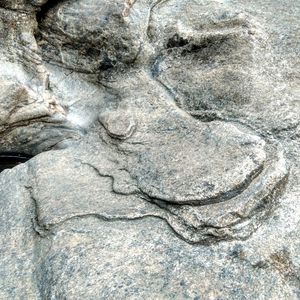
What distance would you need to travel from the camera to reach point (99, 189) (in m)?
2.80

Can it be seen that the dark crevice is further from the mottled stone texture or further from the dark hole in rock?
the dark hole in rock

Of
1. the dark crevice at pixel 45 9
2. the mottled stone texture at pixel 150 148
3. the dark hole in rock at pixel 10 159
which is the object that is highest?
the dark crevice at pixel 45 9

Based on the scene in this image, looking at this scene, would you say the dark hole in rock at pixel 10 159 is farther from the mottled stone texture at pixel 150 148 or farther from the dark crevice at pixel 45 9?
the dark crevice at pixel 45 9

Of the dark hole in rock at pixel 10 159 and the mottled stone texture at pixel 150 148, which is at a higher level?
the mottled stone texture at pixel 150 148

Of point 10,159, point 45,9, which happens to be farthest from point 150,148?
point 45,9

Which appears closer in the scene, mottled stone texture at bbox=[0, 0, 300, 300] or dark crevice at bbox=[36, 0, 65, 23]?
mottled stone texture at bbox=[0, 0, 300, 300]

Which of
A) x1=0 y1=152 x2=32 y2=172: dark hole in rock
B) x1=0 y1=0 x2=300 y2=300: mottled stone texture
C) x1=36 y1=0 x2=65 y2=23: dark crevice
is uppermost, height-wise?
x1=36 y1=0 x2=65 y2=23: dark crevice

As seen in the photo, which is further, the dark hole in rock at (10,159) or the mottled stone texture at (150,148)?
the dark hole in rock at (10,159)

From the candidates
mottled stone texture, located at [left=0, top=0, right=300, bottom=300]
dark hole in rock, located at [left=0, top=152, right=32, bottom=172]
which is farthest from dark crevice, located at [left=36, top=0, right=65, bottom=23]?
dark hole in rock, located at [left=0, top=152, right=32, bottom=172]

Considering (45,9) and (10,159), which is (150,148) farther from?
(45,9)

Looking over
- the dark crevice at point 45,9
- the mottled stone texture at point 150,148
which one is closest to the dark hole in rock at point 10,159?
the mottled stone texture at point 150,148

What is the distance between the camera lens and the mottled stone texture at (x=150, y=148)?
2.38 meters

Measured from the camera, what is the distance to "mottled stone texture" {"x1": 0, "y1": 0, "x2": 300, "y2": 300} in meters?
2.38

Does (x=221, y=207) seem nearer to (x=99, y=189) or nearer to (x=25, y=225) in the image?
(x=99, y=189)
